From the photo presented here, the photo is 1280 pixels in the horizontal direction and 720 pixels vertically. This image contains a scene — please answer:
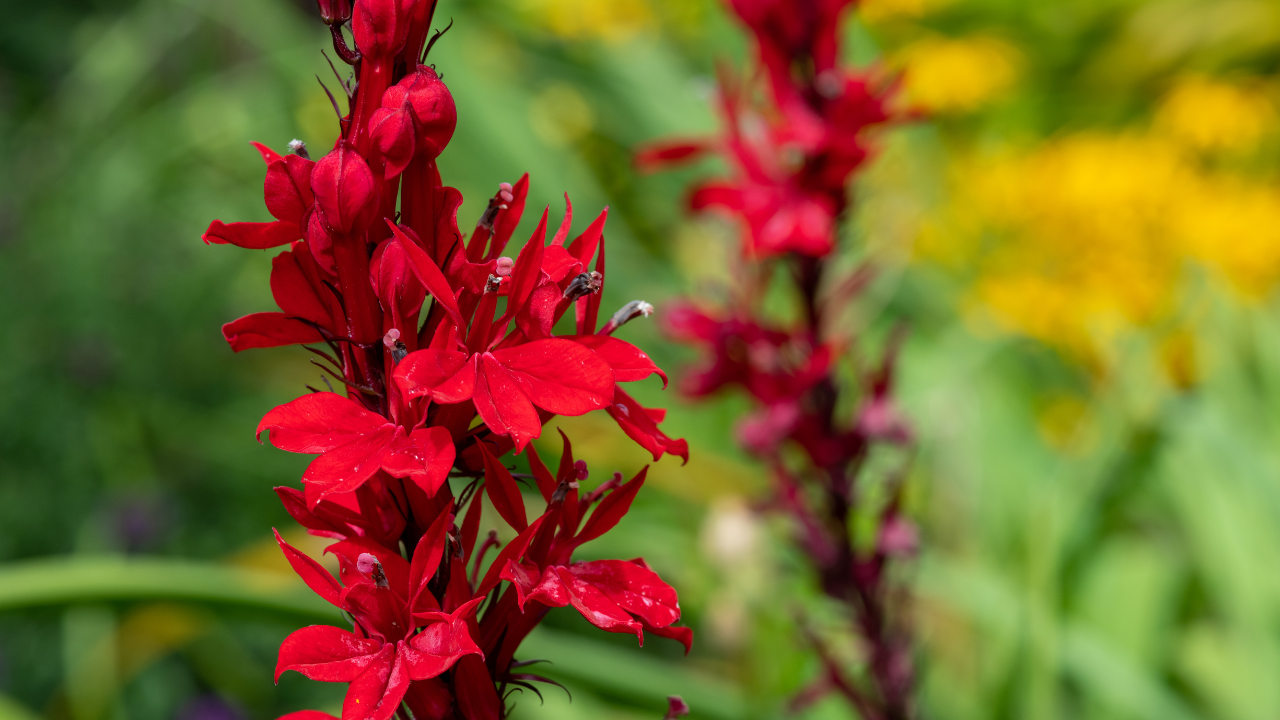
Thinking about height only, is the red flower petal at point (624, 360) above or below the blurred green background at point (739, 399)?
above

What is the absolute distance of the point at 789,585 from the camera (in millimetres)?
1425

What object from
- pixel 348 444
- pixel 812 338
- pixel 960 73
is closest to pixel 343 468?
pixel 348 444

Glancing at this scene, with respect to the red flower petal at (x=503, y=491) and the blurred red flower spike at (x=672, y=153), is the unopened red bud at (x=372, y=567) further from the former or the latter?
the blurred red flower spike at (x=672, y=153)

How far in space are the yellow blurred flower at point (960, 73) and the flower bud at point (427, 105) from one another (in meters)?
2.39

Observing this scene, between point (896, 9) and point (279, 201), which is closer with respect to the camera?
point (279, 201)

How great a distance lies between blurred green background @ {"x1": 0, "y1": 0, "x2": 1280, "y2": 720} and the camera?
1344mm

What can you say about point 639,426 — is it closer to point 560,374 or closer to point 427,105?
point 560,374

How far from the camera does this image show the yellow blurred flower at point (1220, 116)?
250 centimetres

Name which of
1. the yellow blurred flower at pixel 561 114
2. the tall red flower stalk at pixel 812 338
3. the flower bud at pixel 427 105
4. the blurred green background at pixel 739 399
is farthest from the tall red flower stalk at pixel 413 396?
the yellow blurred flower at pixel 561 114

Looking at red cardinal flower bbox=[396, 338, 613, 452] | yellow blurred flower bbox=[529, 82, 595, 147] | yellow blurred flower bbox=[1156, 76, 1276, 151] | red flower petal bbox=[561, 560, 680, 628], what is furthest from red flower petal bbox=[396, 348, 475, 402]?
yellow blurred flower bbox=[1156, 76, 1276, 151]

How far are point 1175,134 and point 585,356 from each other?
2.87 m

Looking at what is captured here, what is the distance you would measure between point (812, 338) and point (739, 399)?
1.23m

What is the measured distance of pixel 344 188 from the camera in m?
0.41

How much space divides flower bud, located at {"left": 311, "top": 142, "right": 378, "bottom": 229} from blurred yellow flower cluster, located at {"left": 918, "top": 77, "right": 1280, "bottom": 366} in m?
2.02
